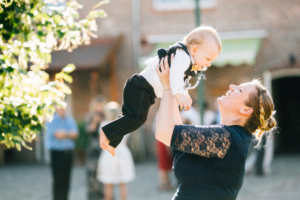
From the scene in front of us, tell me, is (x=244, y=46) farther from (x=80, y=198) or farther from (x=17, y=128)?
(x=17, y=128)

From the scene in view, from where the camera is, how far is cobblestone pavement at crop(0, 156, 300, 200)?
23.7ft

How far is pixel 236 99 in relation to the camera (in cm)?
227

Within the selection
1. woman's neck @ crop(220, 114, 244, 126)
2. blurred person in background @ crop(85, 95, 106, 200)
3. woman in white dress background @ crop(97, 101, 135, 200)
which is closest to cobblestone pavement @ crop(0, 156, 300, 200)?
blurred person in background @ crop(85, 95, 106, 200)

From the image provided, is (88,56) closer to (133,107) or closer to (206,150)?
(133,107)

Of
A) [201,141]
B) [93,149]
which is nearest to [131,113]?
[201,141]

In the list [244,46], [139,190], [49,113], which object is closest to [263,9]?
[244,46]

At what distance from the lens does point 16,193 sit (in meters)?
7.89

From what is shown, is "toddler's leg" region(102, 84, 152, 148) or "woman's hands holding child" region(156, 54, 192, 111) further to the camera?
"toddler's leg" region(102, 84, 152, 148)

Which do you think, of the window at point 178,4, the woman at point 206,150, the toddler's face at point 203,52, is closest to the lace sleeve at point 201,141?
the woman at point 206,150

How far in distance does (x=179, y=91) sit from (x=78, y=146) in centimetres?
975

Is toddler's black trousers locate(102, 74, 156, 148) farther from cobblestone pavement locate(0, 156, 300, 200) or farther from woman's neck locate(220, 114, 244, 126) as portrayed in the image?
cobblestone pavement locate(0, 156, 300, 200)

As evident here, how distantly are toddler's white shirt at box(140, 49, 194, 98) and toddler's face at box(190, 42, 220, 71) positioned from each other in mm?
67

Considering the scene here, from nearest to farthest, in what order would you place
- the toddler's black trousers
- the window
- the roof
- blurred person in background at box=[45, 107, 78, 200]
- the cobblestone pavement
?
the toddler's black trousers
blurred person in background at box=[45, 107, 78, 200]
the cobblestone pavement
the roof
the window

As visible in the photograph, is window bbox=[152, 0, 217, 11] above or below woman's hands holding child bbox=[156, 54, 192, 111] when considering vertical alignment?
above
